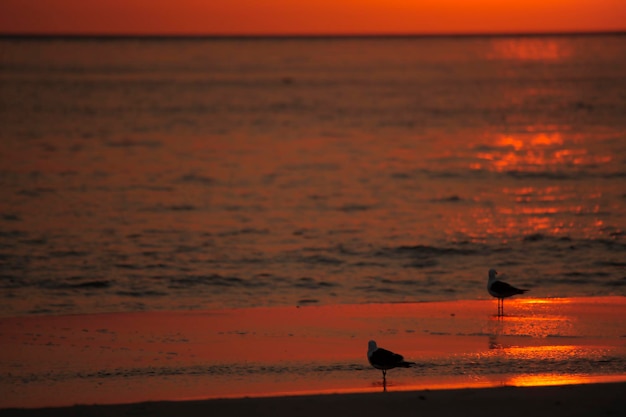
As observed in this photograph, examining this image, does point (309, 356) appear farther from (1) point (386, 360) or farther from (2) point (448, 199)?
(2) point (448, 199)

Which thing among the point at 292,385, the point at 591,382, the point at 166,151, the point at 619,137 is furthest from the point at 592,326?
the point at 619,137

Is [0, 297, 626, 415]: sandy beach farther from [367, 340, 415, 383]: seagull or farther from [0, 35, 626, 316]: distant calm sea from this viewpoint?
[0, 35, 626, 316]: distant calm sea

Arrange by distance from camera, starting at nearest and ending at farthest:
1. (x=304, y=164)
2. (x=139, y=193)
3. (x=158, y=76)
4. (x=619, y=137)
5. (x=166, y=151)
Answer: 1. (x=139, y=193)
2. (x=304, y=164)
3. (x=166, y=151)
4. (x=619, y=137)
5. (x=158, y=76)

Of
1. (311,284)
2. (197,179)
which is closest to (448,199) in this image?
(197,179)

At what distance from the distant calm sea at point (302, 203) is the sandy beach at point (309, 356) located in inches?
59.9

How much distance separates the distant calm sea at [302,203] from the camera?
658 inches

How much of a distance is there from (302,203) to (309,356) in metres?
15.9

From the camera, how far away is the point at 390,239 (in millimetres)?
21172

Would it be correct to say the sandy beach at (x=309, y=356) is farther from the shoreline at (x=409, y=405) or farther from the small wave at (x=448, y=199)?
the small wave at (x=448, y=199)

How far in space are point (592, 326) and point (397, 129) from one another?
39.3m

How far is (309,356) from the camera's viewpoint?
11258mm

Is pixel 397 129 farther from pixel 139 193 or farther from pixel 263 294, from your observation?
pixel 263 294

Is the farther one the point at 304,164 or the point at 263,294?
the point at 304,164

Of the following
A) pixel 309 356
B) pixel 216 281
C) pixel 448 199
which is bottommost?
pixel 309 356
